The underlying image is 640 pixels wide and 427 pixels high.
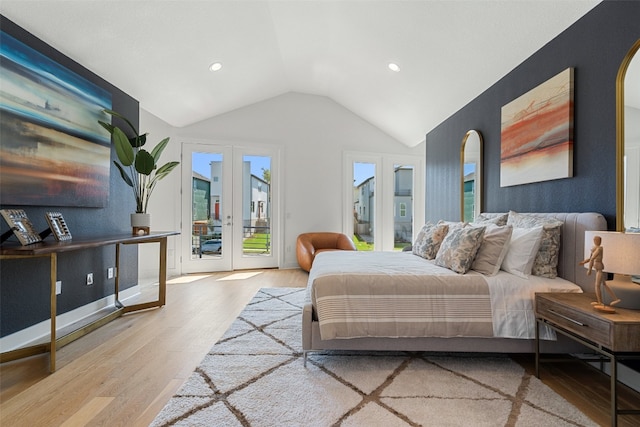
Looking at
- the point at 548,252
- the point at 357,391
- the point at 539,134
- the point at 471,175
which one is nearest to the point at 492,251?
the point at 548,252

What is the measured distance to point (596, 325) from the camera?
154cm

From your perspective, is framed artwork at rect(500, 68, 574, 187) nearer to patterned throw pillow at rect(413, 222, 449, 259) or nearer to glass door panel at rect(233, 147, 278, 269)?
patterned throw pillow at rect(413, 222, 449, 259)

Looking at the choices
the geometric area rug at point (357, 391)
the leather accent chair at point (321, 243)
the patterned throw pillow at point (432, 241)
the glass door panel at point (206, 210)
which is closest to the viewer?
the geometric area rug at point (357, 391)

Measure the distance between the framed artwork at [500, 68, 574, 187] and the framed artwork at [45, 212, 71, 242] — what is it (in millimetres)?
3869

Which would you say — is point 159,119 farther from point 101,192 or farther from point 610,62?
point 610,62

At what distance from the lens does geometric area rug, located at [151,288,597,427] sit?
160cm

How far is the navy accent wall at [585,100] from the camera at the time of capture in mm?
2000

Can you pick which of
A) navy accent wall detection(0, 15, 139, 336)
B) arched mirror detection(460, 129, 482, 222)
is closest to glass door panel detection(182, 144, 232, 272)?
navy accent wall detection(0, 15, 139, 336)

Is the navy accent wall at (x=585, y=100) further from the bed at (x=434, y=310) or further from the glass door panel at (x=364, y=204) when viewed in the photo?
the glass door panel at (x=364, y=204)

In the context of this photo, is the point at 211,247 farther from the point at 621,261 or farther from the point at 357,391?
the point at 621,261

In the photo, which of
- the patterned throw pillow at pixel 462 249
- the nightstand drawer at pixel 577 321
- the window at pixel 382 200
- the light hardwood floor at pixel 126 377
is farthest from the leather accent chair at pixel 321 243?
the nightstand drawer at pixel 577 321

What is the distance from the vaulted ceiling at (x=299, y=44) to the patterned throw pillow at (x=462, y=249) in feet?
5.57

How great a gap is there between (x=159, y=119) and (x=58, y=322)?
3533 millimetres

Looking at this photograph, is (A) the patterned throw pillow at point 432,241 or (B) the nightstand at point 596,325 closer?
(B) the nightstand at point 596,325
